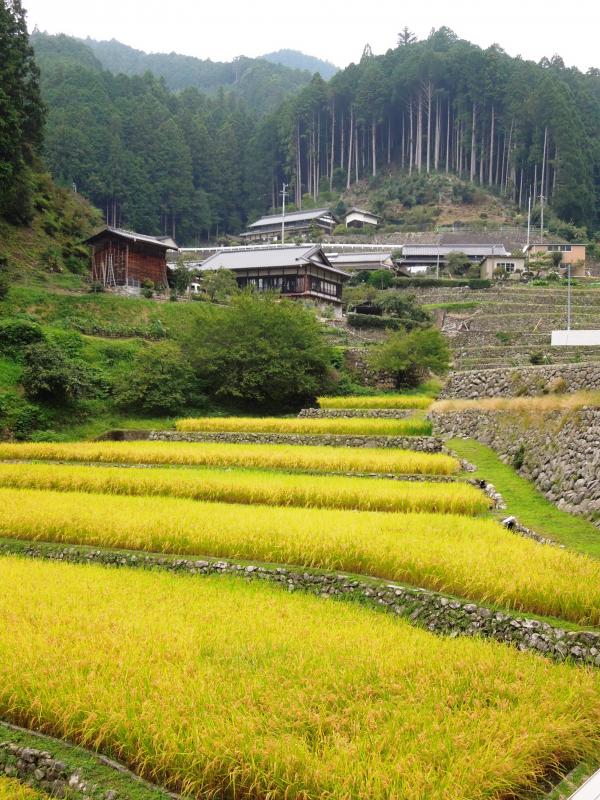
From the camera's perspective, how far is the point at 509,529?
1013 cm

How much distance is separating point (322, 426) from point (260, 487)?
844cm

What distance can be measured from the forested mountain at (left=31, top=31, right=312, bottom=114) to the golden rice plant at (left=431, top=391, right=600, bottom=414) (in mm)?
101616

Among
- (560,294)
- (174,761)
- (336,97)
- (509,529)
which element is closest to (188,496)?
(509,529)

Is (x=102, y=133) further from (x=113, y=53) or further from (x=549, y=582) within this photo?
(x=113, y=53)

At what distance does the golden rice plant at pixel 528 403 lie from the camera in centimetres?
1383

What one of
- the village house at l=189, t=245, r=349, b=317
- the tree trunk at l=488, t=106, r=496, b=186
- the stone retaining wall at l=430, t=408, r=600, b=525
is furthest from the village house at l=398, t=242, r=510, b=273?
the stone retaining wall at l=430, t=408, r=600, b=525

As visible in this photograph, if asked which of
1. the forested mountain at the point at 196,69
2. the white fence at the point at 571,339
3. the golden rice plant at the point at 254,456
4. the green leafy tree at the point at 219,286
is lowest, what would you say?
the golden rice plant at the point at 254,456

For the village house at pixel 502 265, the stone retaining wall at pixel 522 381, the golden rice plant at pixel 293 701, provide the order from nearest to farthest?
the golden rice plant at pixel 293 701
the stone retaining wall at pixel 522 381
the village house at pixel 502 265

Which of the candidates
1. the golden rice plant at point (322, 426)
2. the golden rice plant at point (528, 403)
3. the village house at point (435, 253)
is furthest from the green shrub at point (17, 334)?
the village house at point (435, 253)

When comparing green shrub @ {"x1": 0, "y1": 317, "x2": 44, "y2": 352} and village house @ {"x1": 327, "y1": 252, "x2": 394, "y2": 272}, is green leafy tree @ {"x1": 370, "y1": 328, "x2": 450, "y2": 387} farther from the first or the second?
village house @ {"x1": 327, "y1": 252, "x2": 394, "y2": 272}

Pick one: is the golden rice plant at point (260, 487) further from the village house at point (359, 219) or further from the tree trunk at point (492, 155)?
the tree trunk at point (492, 155)

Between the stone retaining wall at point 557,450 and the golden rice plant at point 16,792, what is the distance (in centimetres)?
871

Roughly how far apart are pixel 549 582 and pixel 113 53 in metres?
171

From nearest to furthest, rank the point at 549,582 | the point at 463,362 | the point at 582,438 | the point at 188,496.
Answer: the point at 549,582 < the point at 582,438 < the point at 188,496 < the point at 463,362
